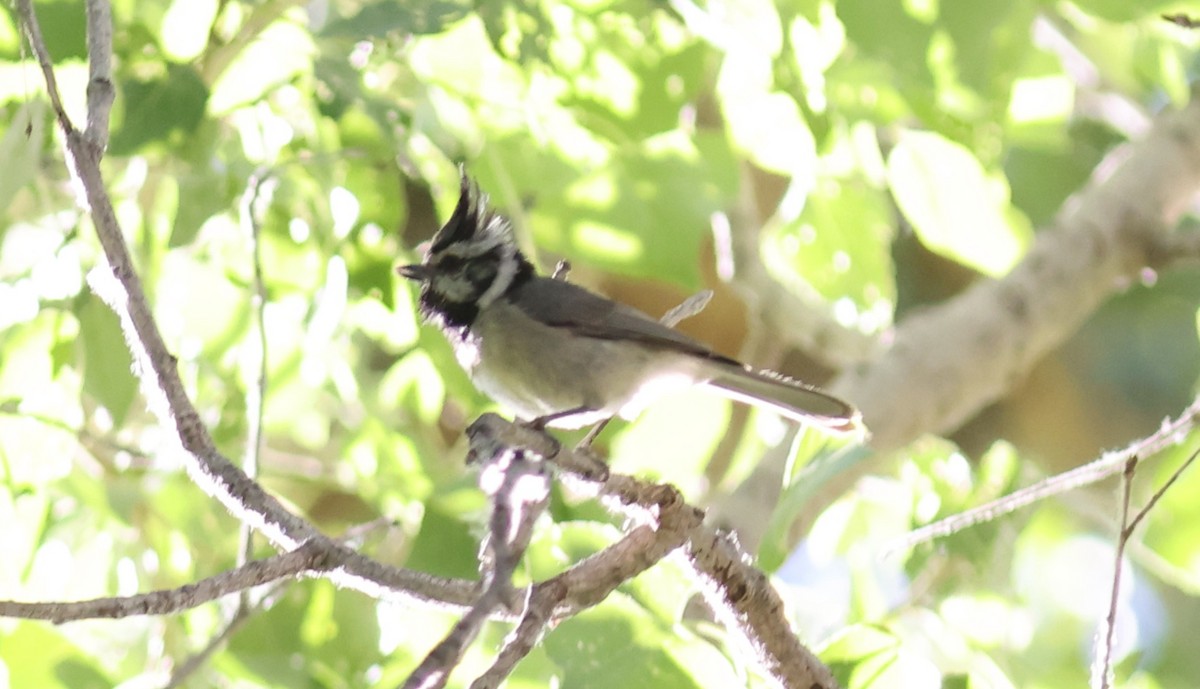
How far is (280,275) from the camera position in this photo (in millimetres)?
1591

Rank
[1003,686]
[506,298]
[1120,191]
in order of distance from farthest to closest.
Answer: [1120,191] < [506,298] < [1003,686]

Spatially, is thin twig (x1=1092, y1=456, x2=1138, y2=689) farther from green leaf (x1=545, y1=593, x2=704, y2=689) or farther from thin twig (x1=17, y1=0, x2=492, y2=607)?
thin twig (x1=17, y1=0, x2=492, y2=607)

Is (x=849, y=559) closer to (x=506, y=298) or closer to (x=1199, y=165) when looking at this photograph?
(x=506, y=298)

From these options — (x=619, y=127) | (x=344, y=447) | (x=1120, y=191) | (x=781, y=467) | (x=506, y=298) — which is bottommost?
(x=344, y=447)

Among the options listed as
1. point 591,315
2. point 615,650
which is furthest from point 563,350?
point 615,650

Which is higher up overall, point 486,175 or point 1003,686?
point 486,175

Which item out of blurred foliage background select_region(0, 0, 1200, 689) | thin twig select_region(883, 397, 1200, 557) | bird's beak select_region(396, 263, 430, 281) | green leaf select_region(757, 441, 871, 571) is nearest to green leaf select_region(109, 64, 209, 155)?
blurred foliage background select_region(0, 0, 1200, 689)

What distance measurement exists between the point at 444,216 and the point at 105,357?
46 centimetres

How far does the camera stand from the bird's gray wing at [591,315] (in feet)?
4.43

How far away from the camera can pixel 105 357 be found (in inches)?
52.1

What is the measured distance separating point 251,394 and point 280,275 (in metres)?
0.24

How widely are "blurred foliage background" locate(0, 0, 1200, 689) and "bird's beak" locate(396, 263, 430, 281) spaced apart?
2.9 inches

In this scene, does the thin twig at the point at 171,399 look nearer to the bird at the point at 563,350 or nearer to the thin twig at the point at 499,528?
the thin twig at the point at 499,528

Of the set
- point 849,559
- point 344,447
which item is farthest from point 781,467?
point 344,447
